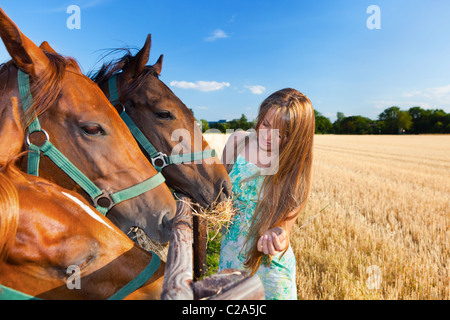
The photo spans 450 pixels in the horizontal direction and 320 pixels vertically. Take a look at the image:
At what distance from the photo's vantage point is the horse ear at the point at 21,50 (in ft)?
5.86

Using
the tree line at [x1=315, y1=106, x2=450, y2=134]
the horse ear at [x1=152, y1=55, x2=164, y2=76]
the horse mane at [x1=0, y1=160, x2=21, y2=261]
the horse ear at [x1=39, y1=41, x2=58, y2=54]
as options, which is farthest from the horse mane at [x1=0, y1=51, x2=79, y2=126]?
the tree line at [x1=315, y1=106, x2=450, y2=134]

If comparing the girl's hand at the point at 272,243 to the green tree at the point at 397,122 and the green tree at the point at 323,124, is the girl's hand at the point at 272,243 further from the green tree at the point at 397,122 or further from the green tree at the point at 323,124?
the green tree at the point at 397,122

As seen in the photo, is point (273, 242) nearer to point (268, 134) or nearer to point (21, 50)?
point (268, 134)

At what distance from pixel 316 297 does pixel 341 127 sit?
9174 centimetres

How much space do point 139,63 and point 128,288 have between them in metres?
2.61

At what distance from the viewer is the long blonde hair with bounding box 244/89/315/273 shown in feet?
6.58

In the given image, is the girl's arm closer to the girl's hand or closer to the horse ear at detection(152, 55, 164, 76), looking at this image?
the girl's hand

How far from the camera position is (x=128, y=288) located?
3.74 ft

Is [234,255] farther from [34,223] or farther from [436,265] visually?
[436,265]

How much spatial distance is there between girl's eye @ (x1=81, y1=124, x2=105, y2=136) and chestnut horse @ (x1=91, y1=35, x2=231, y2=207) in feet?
3.08

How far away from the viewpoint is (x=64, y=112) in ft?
6.44

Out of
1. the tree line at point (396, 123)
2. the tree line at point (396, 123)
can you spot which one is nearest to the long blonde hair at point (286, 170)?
the tree line at point (396, 123)
